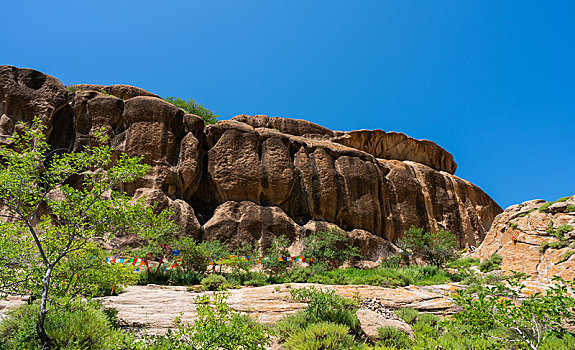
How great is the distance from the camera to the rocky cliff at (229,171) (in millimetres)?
25047

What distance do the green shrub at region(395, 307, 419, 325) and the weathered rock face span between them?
22.9 feet

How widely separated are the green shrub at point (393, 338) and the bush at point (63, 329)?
5778 mm

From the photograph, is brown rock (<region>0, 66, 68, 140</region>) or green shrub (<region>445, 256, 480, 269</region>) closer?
green shrub (<region>445, 256, 480, 269</region>)

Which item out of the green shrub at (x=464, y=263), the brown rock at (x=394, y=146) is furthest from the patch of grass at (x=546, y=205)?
the brown rock at (x=394, y=146)

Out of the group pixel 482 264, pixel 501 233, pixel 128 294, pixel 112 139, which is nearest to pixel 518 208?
pixel 501 233

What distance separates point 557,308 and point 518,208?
1919cm

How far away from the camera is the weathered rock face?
14.6 m

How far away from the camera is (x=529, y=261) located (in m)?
16.1

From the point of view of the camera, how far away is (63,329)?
6.60m

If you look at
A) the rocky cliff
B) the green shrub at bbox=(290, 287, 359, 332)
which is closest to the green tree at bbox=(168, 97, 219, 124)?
the rocky cliff

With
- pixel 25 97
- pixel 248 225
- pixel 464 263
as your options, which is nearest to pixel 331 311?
pixel 464 263

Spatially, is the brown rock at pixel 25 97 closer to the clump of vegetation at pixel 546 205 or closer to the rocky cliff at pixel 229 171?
the rocky cliff at pixel 229 171

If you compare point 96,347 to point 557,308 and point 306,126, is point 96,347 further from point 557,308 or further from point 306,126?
point 306,126

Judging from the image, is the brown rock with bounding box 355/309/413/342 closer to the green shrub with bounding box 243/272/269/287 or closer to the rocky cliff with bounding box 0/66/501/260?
the green shrub with bounding box 243/272/269/287
